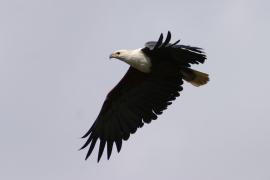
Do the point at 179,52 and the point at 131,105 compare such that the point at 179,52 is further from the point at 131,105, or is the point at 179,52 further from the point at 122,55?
the point at 131,105

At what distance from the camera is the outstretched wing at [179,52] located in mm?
22922

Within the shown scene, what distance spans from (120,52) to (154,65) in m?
0.81

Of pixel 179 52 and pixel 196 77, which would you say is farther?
pixel 196 77

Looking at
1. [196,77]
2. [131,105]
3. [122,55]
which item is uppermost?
[122,55]

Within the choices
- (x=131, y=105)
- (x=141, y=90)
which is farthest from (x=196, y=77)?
(x=131, y=105)

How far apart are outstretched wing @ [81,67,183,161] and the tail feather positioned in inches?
13.1

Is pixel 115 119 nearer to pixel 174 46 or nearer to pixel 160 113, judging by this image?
pixel 160 113

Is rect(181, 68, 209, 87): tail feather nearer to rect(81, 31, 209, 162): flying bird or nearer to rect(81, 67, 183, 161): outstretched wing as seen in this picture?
rect(81, 31, 209, 162): flying bird

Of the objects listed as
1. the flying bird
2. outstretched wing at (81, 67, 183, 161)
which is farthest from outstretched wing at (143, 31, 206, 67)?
outstretched wing at (81, 67, 183, 161)

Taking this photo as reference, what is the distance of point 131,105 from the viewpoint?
24.9m

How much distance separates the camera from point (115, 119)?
2503 cm

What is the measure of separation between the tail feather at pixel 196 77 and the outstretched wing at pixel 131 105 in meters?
0.33

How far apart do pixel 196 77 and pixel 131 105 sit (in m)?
1.58

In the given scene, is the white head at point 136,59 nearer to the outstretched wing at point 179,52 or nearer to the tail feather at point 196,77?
the outstretched wing at point 179,52
